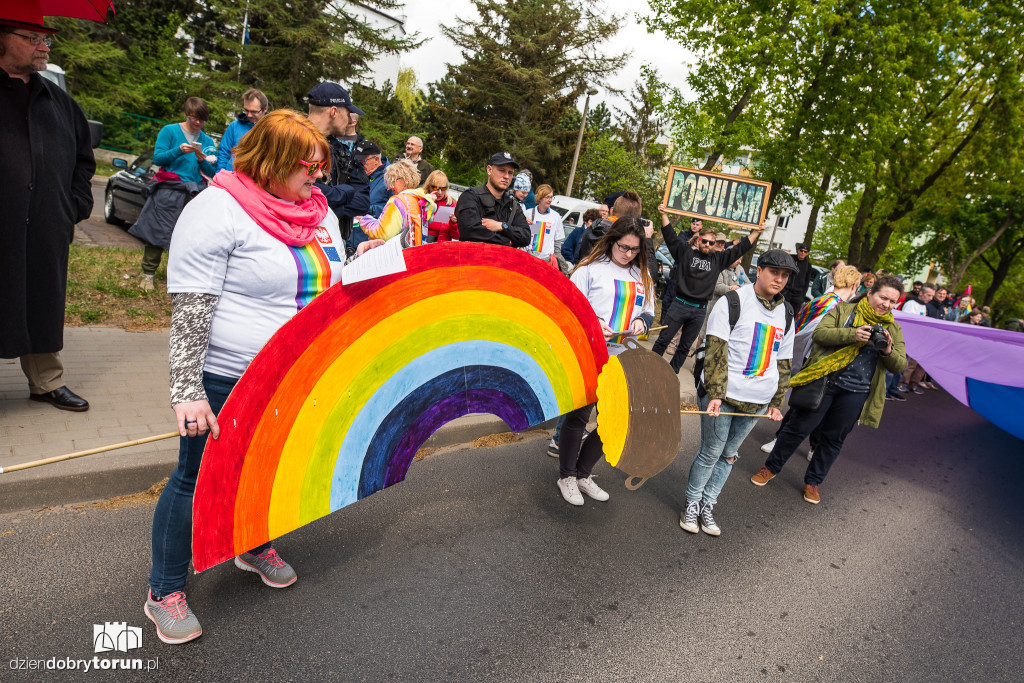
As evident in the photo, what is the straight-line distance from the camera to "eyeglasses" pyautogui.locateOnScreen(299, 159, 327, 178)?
84.2 inches

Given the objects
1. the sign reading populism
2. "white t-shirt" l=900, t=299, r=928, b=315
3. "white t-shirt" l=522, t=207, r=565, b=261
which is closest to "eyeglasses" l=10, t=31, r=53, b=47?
"white t-shirt" l=522, t=207, r=565, b=261

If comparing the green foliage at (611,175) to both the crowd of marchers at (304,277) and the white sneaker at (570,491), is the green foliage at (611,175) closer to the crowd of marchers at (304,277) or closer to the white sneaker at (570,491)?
the crowd of marchers at (304,277)

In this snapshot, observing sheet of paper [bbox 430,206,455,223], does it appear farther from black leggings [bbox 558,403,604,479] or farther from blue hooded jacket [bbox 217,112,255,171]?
black leggings [bbox 558,403,604,479]

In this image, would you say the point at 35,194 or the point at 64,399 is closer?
the point at 35,194

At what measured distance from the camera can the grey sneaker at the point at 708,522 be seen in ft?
13.6

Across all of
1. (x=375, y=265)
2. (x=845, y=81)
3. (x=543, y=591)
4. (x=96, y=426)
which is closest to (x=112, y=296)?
(x=96, y=426)

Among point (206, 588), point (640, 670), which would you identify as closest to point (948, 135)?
point (640, 670)

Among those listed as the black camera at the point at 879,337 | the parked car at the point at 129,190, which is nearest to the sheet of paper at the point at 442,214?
the black camera at the point at 879,337

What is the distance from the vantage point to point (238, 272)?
2.09m

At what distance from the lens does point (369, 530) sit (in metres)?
3.36

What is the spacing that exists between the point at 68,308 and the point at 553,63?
26.5m

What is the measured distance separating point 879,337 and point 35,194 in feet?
18.4

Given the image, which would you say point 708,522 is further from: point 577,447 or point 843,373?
point 843,373

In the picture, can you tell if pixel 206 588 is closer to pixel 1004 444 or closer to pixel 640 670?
pixel 640 670
